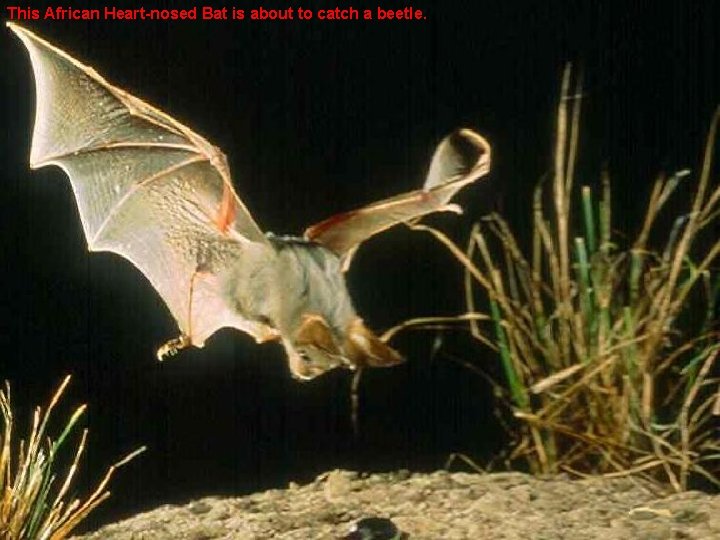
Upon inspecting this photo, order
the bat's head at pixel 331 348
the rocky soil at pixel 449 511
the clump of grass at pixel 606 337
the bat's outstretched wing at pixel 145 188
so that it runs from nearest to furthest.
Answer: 1. the rocky soil at pixel 449 511
2. the bat's head at pixel 331 348
3. the bat's outstretched wing at pixel 145 188
4. the clump of grass at pixel 606 337

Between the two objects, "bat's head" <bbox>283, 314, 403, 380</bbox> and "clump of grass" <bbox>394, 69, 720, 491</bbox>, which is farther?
"clump of grass" <bbox>394, 69, 720, 491</bbox>

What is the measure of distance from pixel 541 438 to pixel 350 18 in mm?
1110

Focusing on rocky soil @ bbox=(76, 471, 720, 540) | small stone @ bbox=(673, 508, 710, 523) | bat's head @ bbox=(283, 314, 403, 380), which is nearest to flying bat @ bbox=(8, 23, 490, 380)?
bat's head @ bbox=(283, 314, 403, 380)

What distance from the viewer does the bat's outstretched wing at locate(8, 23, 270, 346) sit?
3047 millimetres

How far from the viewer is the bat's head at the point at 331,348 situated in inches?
114

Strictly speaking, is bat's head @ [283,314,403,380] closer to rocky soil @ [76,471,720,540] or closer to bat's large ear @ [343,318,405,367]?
bat's large ear @ [343,318,405,367]

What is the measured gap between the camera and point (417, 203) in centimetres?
291

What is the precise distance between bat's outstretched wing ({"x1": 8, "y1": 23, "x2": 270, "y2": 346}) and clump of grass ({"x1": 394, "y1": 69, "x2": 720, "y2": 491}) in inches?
18.5

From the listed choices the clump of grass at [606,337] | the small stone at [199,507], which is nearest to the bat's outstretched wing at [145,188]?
the small stone at [199,507]

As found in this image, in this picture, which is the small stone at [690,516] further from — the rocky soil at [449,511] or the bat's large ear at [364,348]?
the bat's large ear at [364,348]

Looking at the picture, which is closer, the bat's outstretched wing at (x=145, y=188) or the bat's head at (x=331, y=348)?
the bat's head at (x=331, y=348)

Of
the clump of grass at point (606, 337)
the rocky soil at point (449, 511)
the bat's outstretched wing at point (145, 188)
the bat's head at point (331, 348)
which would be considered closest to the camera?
the rocky soil at point (449, 511)

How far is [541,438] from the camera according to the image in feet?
10.8

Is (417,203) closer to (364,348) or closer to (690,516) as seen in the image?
(364,348)
